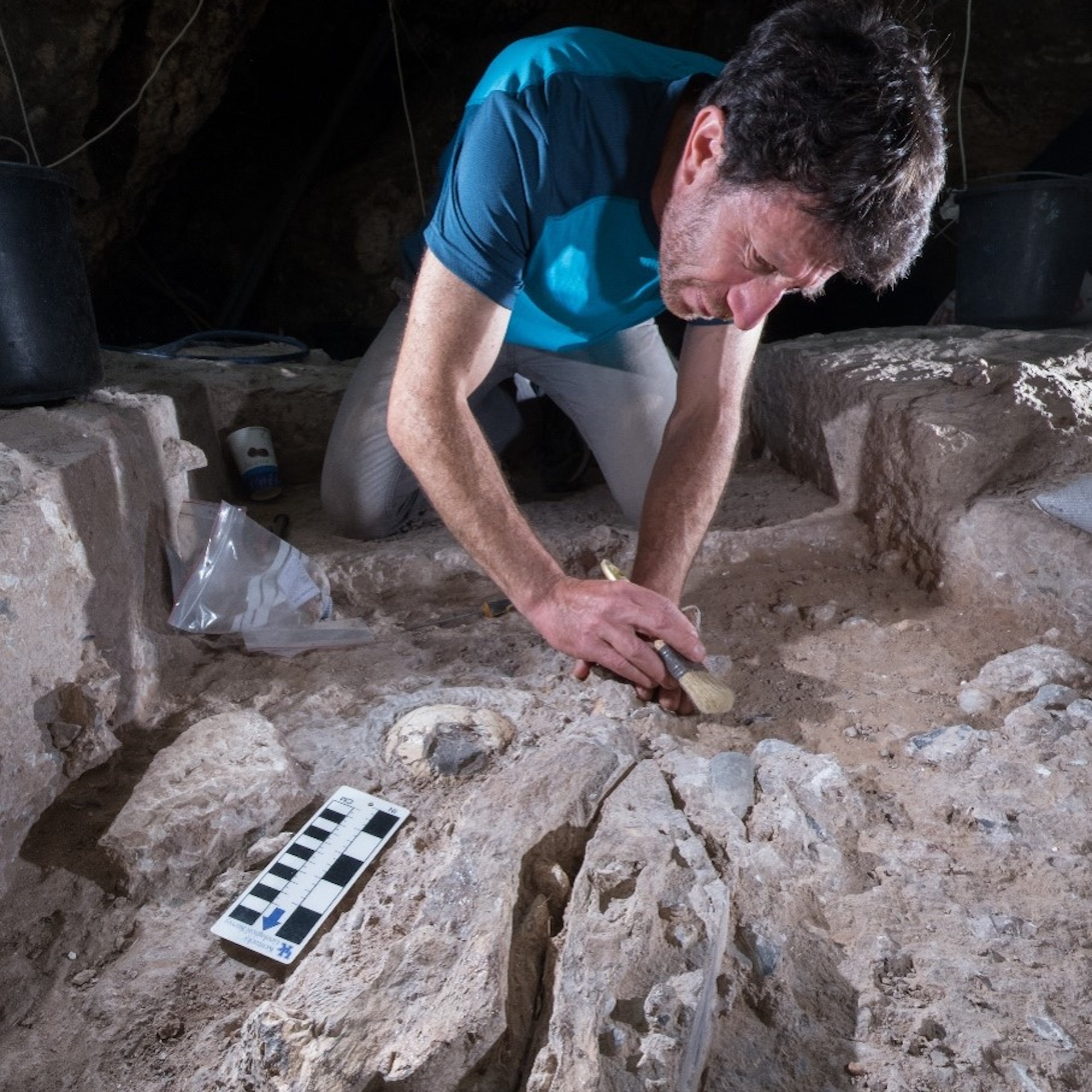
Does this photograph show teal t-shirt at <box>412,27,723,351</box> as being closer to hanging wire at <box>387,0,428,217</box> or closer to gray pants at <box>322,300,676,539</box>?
gray pants at <box>322,300,676,539</box>

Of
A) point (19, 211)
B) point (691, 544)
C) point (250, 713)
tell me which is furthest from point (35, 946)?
point (19, 211)

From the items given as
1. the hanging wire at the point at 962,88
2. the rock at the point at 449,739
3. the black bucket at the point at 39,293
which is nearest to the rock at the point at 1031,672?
the rock at the point at 449,739

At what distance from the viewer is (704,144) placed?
60.5 inches

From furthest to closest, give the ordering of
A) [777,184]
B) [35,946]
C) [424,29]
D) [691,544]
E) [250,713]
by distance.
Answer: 1. [424,29]
2. [691,544]
3. [250,713]
4. [777,184]
5. [35,946]

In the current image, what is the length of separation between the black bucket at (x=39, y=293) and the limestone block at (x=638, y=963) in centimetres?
151

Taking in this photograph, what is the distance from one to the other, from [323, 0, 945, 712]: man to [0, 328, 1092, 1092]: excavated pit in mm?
Result: 295

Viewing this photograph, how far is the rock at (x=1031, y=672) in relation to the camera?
1.72 metres

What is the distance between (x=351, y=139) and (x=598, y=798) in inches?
171

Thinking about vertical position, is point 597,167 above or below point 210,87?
below

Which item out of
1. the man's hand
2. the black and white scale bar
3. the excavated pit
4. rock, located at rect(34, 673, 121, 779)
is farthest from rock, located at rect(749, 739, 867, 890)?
rock, located at rect(34, 673, 121, 779)

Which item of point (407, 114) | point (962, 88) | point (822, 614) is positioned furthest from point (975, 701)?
point (407, 114)

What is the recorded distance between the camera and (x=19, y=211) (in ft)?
6.26

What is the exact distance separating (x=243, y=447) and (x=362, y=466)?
0.58 metres

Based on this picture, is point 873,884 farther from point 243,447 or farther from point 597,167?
point 243,447
